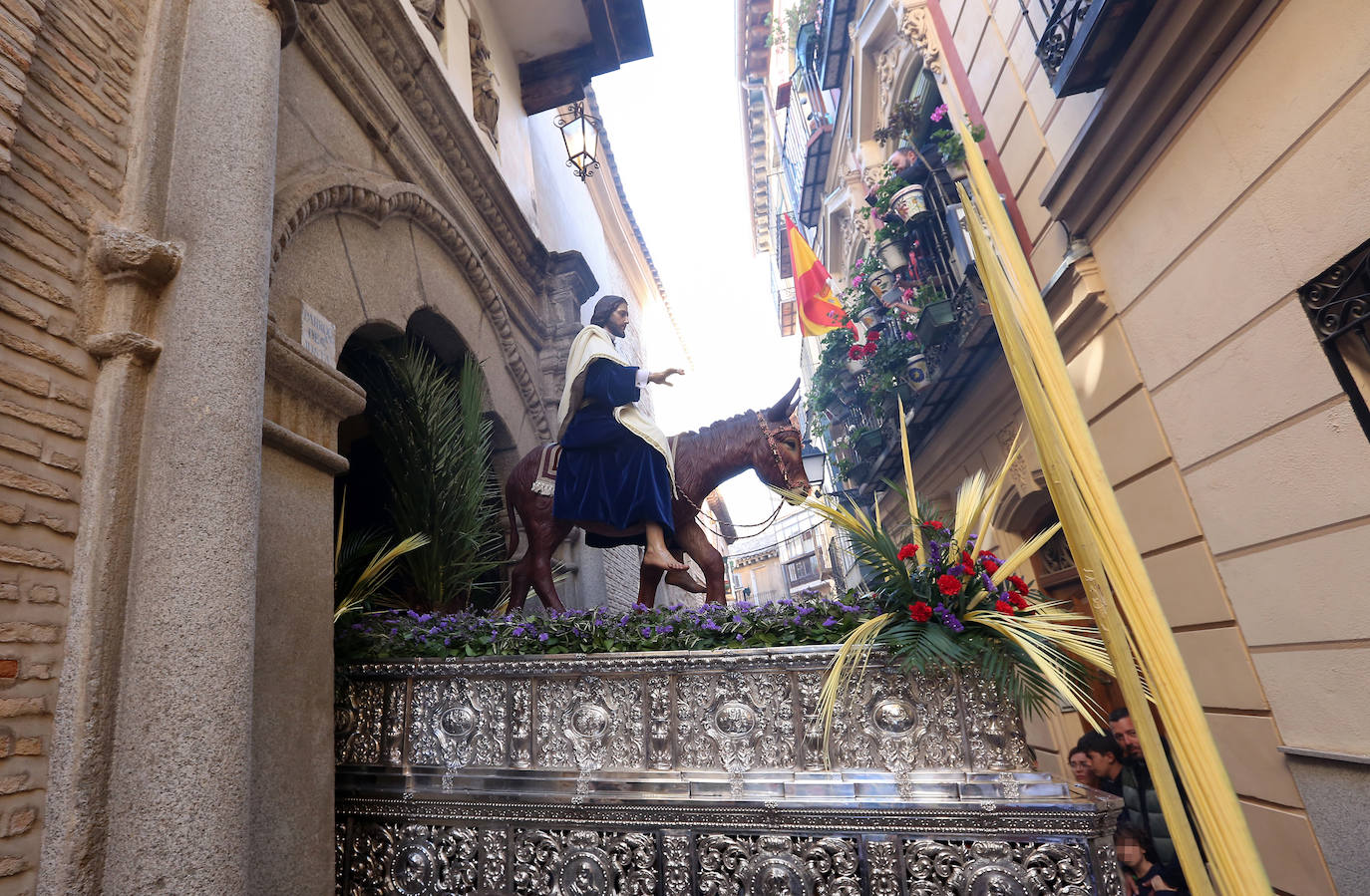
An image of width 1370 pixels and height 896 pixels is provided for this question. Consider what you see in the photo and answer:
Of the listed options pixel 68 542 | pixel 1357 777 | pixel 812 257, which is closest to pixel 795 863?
pixel 1357 777

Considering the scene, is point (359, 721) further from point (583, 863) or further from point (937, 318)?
point (937, 318)

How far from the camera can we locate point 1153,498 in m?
4.70

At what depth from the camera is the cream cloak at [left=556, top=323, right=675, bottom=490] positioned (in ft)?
16.2

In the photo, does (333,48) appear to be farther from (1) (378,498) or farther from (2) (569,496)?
(1) (378,498)

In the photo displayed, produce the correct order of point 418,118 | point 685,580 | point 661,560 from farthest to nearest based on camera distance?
point 418,118, point 685,580, point 661,560

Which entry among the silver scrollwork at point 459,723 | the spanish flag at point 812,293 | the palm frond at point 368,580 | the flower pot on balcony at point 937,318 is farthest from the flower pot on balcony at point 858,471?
the silver scrollwork at point 459,723

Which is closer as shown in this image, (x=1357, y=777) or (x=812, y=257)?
(x=1357, y=777)

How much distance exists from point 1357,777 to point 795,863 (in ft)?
8.46

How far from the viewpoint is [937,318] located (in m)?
7.10

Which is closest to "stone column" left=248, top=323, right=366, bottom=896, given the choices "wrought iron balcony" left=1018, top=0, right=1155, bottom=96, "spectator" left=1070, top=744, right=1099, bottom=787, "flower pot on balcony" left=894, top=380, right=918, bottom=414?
"spectator" left=1070, top=744, right=1099, bottom=787

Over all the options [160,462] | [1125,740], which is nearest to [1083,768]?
[1125,740]

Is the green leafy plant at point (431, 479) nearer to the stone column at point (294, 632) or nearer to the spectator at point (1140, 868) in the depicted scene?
the stone column at point (294, 632)

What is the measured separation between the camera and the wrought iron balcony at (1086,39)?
4.13m

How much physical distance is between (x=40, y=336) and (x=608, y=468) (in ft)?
10.2
